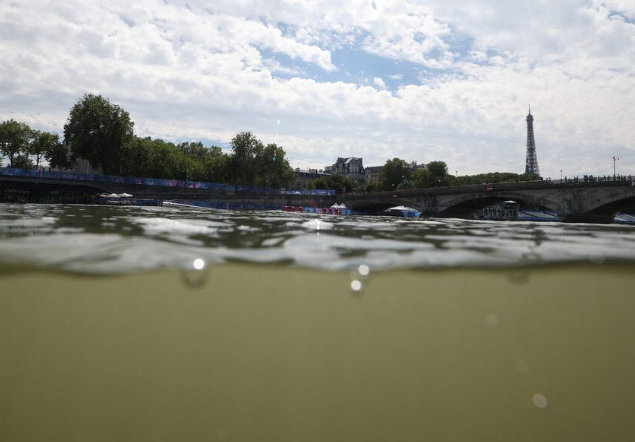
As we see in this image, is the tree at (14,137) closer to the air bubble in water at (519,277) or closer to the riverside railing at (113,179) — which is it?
the riverside railing at (113,179)

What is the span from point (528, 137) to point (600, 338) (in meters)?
159

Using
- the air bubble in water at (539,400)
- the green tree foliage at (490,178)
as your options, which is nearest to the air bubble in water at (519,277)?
the air bubble in water at (539,400)

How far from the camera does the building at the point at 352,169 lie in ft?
538

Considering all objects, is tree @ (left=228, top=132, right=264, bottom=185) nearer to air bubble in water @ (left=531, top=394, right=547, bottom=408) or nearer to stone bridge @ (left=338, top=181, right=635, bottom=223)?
stone bridge @ (left=338, top=181, right=635, bottom=223)

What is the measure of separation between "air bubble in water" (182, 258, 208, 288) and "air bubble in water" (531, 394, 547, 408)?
243 centimetres

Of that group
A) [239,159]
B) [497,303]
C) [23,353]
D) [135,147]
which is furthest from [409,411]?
[239,159]

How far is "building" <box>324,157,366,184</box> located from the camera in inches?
Result: 6462

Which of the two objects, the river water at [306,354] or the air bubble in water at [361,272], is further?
the air bubble in water at [361,272]

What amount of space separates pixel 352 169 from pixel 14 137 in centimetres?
12063

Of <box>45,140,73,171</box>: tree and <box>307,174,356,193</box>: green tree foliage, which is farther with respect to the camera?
<box>307,174,356,193</box>: green tree foliage

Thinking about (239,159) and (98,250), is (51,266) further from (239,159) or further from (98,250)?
(239,159)

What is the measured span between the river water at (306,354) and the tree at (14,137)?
258 ft

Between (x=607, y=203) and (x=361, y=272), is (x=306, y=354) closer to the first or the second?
(x=361, y=272)

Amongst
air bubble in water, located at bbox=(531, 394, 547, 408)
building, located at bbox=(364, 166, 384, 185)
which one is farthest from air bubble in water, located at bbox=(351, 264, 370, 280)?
building, located at bbox=(364, 166, 384, 185)
